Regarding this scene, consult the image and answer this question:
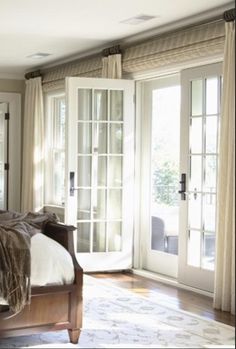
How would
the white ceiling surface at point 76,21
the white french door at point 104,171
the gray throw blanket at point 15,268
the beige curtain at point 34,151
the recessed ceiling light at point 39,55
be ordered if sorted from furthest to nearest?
the beige curtain at point 34,151 < the recessed ceiling light at point 39,55 < the white french door at point 104,171 < the white ceiling surface at point 76,21 < the gray throw blanket at point 15,268

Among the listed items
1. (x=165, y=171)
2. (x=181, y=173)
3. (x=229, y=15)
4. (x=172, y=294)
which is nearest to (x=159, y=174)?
(x=165, y=171)

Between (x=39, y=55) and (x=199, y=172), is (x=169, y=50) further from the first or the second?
(x=39, y=55)

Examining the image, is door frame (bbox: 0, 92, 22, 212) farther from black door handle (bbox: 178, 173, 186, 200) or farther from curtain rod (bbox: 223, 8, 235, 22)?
curtain rod (bbox: 223, 8, 235, 22)

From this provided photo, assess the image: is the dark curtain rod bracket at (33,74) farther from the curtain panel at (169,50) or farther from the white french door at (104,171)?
the white french door at (104,171)

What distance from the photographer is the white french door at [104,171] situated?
673cm

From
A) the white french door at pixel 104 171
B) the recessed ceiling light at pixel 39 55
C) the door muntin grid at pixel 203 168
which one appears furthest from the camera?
the recessed ceiling light at pixel 39 55

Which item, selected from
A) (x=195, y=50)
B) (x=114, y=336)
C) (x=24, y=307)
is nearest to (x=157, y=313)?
(x=114, y=336)

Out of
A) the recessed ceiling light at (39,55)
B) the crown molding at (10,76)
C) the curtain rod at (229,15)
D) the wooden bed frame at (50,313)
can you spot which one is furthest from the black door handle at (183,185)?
the crown molding at (10,76)

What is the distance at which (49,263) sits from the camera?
4.02 meters

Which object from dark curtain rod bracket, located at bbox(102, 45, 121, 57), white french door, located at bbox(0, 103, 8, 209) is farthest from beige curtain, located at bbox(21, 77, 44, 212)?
dark curtain rod bracket, located at bbox(102, 45, 121, 57)

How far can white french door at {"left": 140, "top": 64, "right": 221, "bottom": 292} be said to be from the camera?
574cm

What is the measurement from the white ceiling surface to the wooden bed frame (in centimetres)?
232

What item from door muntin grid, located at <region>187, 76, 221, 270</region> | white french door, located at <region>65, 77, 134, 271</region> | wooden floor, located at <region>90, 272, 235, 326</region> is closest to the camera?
wooden floor, located at <region>90, 272, 235, 326</region>

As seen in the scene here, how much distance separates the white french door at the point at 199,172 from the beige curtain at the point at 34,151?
3.25 metres
